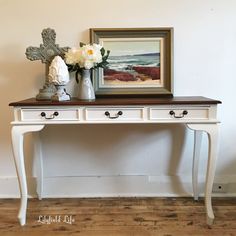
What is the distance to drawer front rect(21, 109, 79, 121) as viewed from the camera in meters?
1.79

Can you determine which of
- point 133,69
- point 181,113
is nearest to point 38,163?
point 133,69

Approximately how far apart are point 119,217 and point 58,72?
1139 mm

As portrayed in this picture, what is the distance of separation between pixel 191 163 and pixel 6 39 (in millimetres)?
1868

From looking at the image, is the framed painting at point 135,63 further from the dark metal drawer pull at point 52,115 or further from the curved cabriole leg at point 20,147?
the curved cabriole leg at point 20,147

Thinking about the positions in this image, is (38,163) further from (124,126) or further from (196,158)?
(196,158)

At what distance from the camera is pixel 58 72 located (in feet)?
6.01

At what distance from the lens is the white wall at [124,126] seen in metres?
2.14

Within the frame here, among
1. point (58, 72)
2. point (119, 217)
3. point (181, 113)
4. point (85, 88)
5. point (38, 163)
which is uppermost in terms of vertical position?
point (58, 72)

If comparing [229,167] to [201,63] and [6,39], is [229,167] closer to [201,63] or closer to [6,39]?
[201,63]

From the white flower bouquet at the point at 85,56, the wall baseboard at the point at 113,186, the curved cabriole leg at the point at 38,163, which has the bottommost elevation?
the wall baseboard at the point at 113,186

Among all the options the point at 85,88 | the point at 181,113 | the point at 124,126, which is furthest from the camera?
the point at 124,126

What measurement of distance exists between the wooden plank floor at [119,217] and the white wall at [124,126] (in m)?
0.14

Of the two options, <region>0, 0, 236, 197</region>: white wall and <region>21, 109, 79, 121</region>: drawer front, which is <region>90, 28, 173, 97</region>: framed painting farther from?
<region>21, 109, 79, 121</region>: drawer front

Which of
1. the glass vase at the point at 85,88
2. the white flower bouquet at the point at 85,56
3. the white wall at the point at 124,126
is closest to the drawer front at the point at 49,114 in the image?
the glass vase at the point at 85,88
